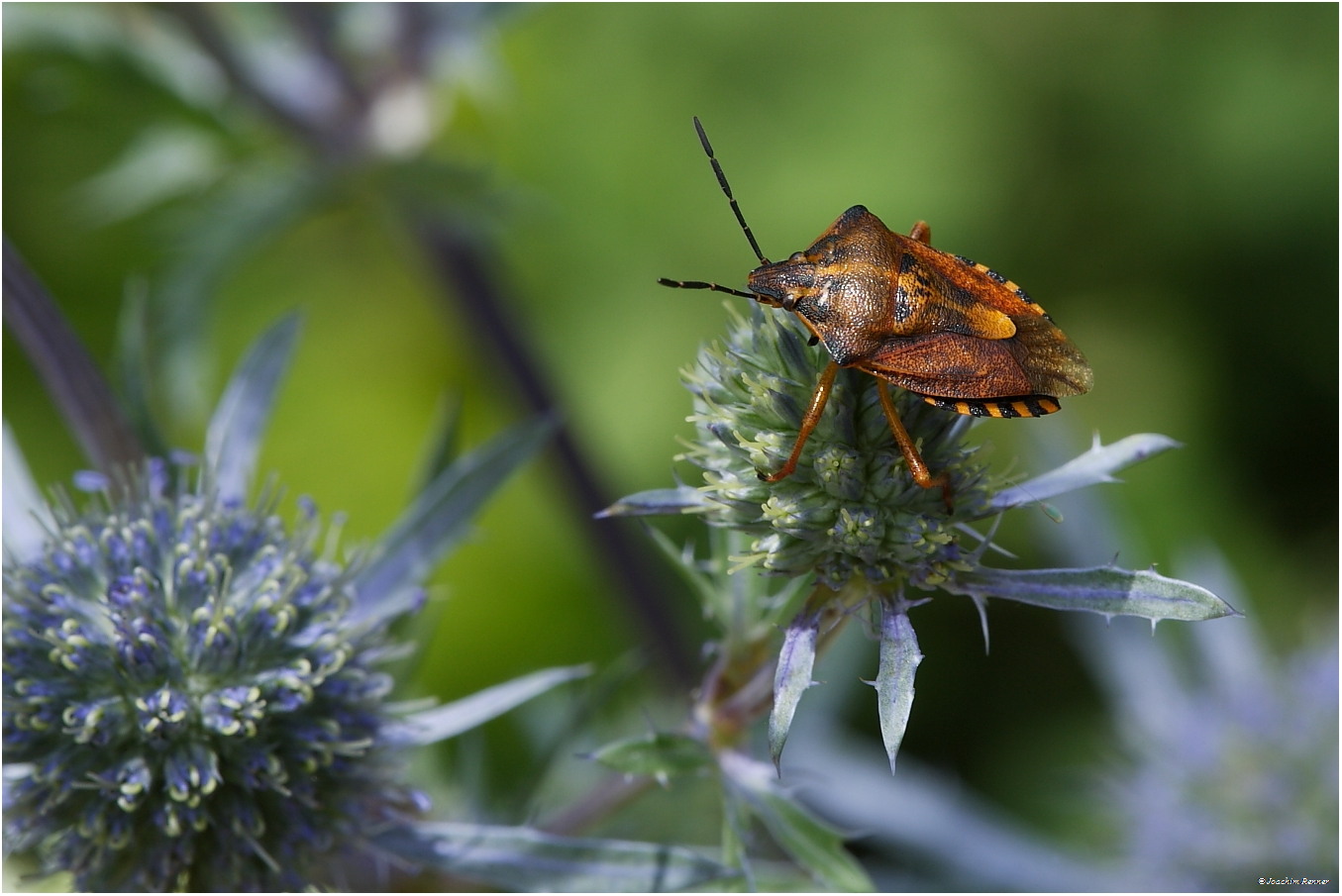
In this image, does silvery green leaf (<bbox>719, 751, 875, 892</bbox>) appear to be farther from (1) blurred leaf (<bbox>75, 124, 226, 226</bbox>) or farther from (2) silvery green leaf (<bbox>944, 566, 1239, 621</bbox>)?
(1) blurred leaf (<bbox>75, 124, 226, 226</bbox>)

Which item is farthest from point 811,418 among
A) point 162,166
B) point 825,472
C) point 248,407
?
point 162,166

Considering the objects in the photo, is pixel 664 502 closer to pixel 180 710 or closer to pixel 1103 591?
pixel 1103 591

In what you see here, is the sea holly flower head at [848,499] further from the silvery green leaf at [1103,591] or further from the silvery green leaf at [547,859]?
the silvery green leaf at [547,859]

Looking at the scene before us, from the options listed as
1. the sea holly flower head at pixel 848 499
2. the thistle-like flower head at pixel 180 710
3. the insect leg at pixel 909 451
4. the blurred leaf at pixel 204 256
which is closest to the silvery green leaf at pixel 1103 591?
the sea holly flower head at pixel 848 499

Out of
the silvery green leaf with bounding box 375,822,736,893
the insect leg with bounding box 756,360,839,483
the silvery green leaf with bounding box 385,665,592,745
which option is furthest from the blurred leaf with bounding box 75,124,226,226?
the insect leg with bounding box 756,360,839,483

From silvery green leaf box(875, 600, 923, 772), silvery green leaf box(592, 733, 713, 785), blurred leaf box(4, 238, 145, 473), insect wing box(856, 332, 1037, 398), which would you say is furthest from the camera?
blurred leaf box(4, 238, 145, 473)

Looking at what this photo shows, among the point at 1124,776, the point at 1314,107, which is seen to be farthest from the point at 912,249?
the point at 1314,107
